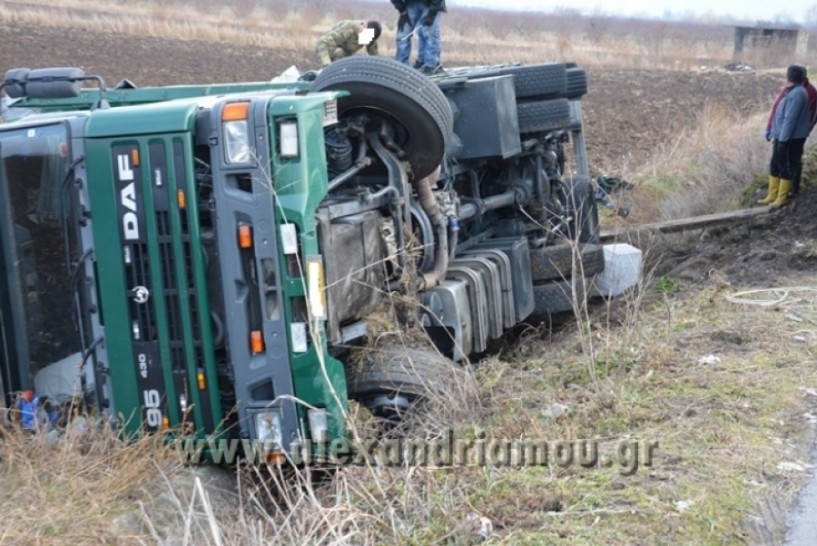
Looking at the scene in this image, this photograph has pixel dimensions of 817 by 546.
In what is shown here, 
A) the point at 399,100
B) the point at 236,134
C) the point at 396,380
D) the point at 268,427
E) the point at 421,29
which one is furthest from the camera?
the point at 421,29

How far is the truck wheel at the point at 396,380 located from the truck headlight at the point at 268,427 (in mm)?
563

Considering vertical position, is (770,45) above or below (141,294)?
above

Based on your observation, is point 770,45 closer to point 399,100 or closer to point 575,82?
point 575,82

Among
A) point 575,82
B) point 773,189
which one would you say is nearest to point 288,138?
point 575,82

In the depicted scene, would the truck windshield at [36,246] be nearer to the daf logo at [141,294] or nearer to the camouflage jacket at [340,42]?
the daf logo at [141,294]

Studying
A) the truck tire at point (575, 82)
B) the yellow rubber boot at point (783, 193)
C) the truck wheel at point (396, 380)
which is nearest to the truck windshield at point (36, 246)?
the truck wheel at point (396, 380)

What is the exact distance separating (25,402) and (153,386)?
651 mm

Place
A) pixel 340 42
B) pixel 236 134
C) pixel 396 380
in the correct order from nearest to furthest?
pixel 236 134, pixel 396 380, pixel 340 42

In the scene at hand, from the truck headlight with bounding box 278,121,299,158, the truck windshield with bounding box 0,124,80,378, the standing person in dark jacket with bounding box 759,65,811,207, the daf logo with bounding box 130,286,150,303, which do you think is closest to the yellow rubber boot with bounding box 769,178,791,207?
the standing person in dark jacket with bounding box 759,65,811,207

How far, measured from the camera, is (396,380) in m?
5.34

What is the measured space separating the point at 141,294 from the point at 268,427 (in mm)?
825

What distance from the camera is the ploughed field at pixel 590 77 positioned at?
18750 millimetres

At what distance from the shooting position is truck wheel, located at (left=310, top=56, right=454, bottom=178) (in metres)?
5.76

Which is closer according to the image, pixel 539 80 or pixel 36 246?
pixel 36 246
